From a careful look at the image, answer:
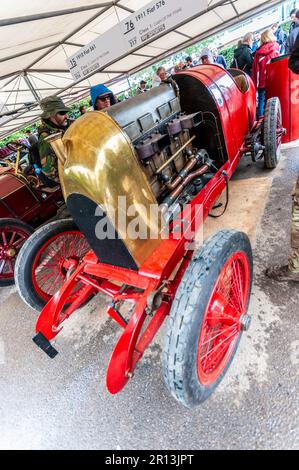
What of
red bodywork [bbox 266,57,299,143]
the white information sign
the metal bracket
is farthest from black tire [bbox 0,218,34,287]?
red bodywork [bbox 266,57,299,143]

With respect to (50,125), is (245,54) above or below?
below

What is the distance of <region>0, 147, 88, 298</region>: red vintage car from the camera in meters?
2.27

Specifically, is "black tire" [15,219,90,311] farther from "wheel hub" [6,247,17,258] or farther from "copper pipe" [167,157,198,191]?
"copper pipe" [167,157,198,191]

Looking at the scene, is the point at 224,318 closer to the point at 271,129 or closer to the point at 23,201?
the point at 271,129

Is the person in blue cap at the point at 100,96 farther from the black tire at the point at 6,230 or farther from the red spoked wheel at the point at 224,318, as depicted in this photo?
the red spoked wheel at the point at 224,318

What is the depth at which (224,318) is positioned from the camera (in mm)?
1349

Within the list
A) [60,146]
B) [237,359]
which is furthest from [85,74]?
[237,359]

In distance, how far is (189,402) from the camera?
1.14 metres

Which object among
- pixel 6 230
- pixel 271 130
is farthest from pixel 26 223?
pixel 271 130

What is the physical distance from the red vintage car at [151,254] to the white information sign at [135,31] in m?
2.53

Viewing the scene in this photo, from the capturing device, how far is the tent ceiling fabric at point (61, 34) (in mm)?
3412

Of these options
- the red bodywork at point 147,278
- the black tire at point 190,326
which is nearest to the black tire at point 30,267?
the red bodywork at point 147,278

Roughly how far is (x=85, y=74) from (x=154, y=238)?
524cm

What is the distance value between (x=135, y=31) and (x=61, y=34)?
5.48 ft
